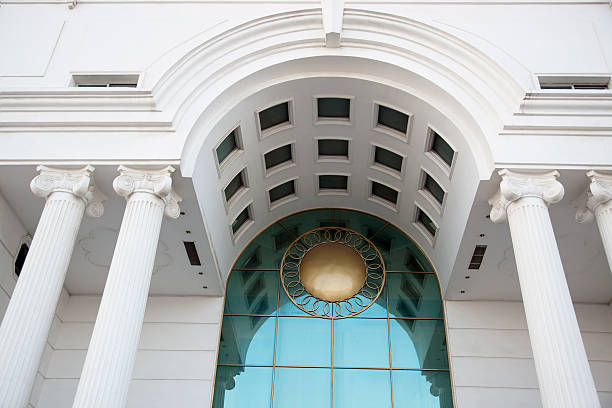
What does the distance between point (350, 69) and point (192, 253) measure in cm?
611

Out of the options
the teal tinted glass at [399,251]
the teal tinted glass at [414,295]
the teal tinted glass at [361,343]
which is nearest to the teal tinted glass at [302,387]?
the teal tinted glass at [361,343]

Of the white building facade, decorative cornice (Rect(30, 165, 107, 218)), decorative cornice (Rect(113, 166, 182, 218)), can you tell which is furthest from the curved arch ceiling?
decorative cornice (Rect(30, 165, 107, 218))

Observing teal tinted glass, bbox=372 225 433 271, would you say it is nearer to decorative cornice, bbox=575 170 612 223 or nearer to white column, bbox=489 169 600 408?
white column, bbox=489 169 600 408

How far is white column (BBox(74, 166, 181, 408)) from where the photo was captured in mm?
10016

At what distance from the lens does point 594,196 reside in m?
12.3

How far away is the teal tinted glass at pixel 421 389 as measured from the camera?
50.8ft

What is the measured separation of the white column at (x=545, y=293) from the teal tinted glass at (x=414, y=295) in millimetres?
4931

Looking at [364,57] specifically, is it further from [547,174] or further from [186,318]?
[186,318]

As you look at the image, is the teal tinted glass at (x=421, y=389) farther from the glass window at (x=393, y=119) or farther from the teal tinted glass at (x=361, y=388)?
the glass window at (x=393, y=119)

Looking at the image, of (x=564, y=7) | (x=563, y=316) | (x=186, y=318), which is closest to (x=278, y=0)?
(x=564, y=7)

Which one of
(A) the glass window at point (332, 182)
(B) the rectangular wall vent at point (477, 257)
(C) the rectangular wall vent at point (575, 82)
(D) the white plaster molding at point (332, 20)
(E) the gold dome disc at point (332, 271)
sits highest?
(D) the white plaster molding at point (332, 20)

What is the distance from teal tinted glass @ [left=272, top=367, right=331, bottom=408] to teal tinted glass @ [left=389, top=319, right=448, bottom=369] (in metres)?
1.95

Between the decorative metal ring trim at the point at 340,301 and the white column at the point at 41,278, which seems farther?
the decorative metal ring trim at the point at 340,301

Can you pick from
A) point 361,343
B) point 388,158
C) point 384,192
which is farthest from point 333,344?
point 388,158
